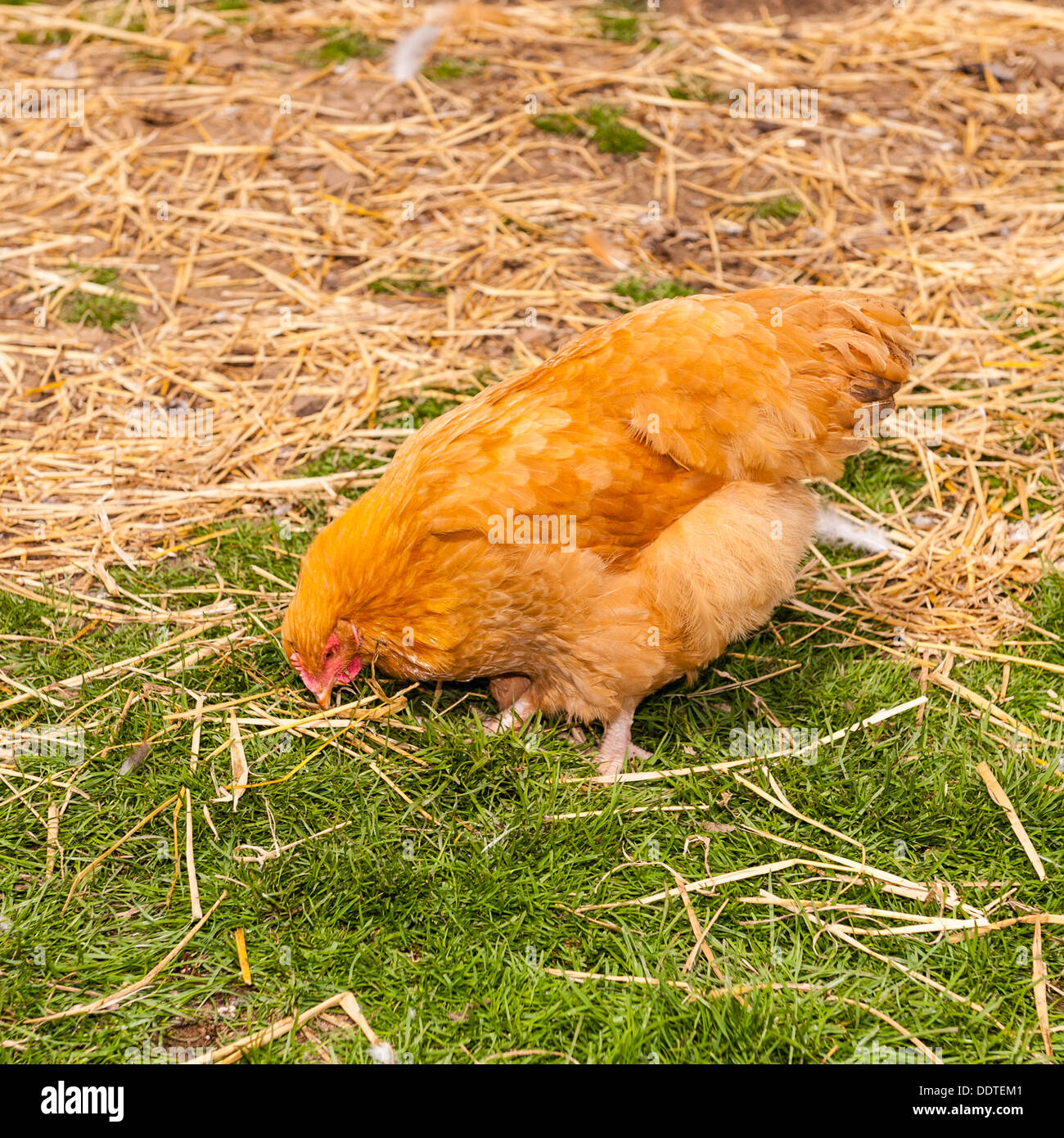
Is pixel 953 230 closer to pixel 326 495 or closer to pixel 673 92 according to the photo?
pixel 673 92

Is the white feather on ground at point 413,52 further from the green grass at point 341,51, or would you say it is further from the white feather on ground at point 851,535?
the white feather on ground at point 851,535

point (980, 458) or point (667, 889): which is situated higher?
point (980, 458)

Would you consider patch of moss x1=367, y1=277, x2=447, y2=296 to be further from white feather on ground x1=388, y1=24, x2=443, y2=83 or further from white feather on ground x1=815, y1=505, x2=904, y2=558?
white feather on ground x1=815, y1=505, x2=904, y2=558

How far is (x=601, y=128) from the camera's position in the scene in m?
5.68

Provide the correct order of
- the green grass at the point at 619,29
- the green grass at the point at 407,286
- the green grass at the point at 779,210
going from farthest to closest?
the green grass at the point at 619,29
the green grass at the point at 779,210
the green grass at the point at 407,286

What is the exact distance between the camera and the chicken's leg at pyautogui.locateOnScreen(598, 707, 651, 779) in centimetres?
314

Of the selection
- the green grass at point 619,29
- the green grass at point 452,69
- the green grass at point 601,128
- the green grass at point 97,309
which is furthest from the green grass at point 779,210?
the green grass at point 97,309

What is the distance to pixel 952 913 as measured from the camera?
8.92 feet

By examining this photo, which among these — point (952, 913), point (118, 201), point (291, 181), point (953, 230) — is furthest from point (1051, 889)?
point (118, 201)

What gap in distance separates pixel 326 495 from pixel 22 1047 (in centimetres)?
215

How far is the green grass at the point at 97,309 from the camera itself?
470 cm

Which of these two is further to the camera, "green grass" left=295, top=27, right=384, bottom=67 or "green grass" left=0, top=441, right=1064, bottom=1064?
"green grass" left=295, top=27, right=384, bottom=67

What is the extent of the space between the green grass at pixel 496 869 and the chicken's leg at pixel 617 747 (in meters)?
0.07

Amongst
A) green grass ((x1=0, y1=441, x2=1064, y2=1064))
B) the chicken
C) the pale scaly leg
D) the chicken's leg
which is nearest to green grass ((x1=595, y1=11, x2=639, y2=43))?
the chicken
